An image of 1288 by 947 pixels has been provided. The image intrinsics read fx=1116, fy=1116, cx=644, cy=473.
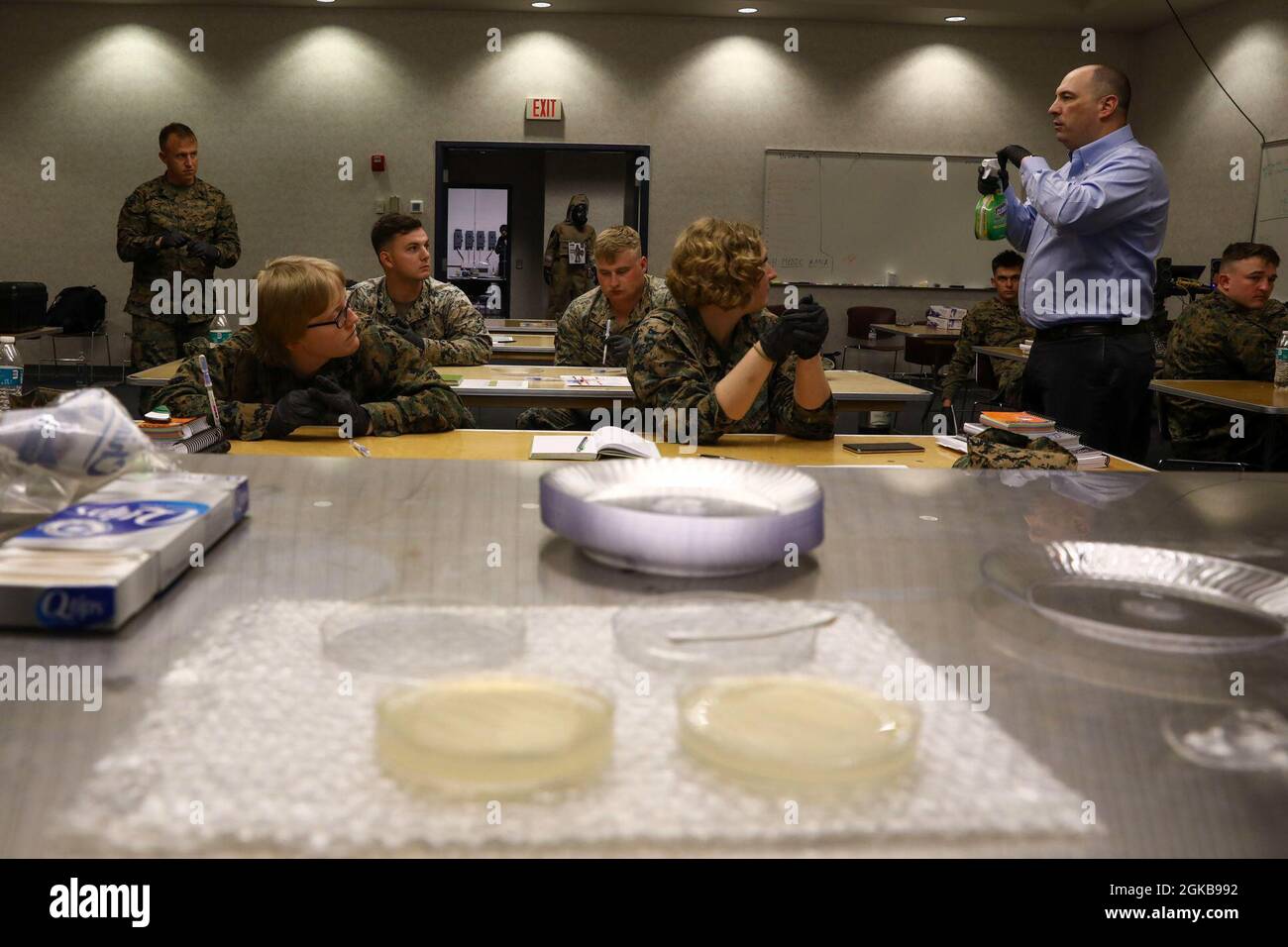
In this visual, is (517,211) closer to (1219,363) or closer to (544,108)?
(544,108)

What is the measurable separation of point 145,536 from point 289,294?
71.4 inches

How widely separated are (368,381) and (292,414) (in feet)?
1.10

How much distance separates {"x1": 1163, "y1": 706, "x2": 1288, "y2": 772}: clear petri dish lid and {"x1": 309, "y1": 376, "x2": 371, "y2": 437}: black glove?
211cm

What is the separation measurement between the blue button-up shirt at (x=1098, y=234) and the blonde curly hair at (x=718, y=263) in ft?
4.43

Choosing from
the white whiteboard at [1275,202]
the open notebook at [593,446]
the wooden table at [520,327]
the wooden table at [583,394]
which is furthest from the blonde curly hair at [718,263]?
the white whiteboard at [1275,202]

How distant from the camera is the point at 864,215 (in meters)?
9.53

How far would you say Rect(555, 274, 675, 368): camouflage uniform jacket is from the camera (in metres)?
4.66

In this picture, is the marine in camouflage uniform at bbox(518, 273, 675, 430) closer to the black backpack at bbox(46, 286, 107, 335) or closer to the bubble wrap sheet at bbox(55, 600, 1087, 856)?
the bubble wrap sheet at bbox(55, 600, 1087, 856)

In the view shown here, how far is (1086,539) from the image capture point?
103cm

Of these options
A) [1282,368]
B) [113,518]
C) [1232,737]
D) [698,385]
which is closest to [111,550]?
[113,518]

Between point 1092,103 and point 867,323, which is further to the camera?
point 867,323

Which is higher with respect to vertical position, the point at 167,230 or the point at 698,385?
the point at 167,230

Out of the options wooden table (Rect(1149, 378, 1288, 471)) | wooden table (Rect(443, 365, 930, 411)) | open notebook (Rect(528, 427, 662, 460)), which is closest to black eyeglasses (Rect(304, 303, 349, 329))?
open notebook (Rect(528, 427, 662, 460))
